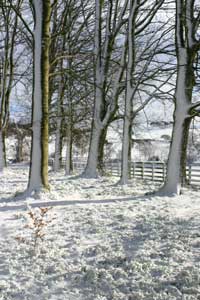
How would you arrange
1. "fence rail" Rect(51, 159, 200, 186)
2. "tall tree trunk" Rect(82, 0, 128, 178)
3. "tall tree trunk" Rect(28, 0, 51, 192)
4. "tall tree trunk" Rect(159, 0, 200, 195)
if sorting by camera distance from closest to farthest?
"tall tree trunk" Rect(28, 0, 51, 192) < "tall tree trunk" Rect(159, 0, 200, 195) < "tall tree trunk" Rect(82, 0, 128, 178) < "fence rail" Rect(51, 159, 200, 186)

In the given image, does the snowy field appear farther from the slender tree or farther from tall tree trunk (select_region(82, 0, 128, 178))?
the slender tree

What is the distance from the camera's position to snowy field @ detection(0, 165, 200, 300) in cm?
419

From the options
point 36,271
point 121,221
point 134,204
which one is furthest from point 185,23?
point 36,271

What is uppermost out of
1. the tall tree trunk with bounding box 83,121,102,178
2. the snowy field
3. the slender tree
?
the slender tree

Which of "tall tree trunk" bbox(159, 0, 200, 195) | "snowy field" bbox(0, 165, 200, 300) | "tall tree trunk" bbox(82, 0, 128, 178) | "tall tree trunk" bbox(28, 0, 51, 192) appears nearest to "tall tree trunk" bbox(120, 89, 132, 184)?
"tall tree trunk" bbox(82, 0, 128, 178)

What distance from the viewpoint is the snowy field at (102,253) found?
4188 mm

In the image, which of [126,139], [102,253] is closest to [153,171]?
[126,139]

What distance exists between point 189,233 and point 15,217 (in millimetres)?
3342

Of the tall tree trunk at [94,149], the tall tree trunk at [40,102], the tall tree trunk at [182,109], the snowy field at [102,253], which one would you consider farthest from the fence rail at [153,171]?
the snowy field at [102,253]

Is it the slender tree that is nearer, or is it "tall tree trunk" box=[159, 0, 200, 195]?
"tall tree trunk" box=[159, 0, 200, 195]

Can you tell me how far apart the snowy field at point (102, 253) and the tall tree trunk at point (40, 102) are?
4.83 feet

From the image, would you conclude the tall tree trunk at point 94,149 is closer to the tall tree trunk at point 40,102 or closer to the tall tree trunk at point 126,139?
the tall tree trunk at point 126,139

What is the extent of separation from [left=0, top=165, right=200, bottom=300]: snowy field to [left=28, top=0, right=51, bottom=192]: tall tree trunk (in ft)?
4.83

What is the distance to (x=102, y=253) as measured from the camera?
529 cm
